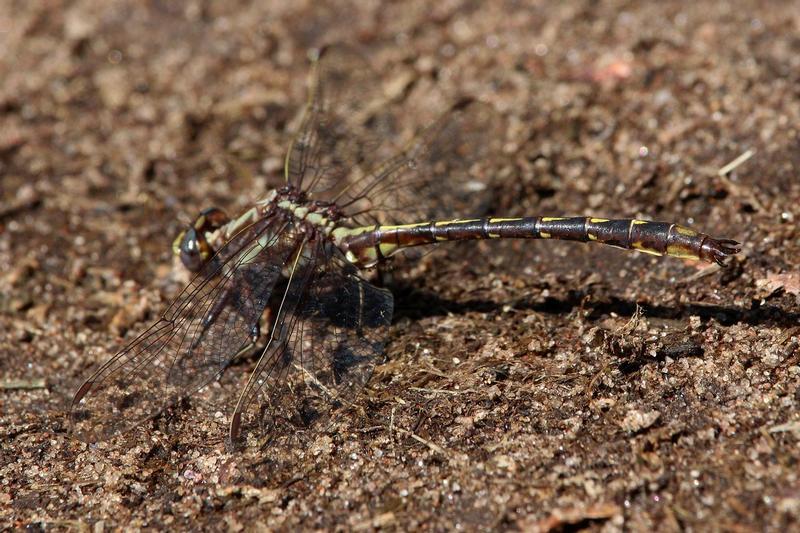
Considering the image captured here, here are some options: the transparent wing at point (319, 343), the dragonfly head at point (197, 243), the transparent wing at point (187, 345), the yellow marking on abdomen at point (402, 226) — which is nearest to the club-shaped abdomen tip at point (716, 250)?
the yellow marking on abdomen at point (402, 226)

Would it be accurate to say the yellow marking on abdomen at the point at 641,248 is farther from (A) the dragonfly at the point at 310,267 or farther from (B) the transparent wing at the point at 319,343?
(B) the transparent wing at the point at 319,343

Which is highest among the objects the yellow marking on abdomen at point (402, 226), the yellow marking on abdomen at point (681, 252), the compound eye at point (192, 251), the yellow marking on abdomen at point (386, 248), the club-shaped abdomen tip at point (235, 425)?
the compound eye at point (192, 251)

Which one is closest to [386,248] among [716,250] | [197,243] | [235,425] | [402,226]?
[402,226]

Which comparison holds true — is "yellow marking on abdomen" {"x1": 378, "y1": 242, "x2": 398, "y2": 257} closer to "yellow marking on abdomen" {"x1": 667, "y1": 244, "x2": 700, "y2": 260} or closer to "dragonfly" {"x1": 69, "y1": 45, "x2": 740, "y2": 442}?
"dragonfly" {"x1": 69, "y1": 45, "x2": 740, "y2": 442}

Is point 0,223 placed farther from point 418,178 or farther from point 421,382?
point 421,382

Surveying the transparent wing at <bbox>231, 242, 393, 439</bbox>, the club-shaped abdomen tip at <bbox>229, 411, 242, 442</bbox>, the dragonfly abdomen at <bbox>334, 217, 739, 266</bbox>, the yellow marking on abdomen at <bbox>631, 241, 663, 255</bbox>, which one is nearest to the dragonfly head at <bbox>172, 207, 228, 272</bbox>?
the transparent wing at <bbox>231, 242, 393, 439</bbox>

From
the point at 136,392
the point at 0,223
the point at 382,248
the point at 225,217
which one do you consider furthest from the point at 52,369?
the point at 382,248
